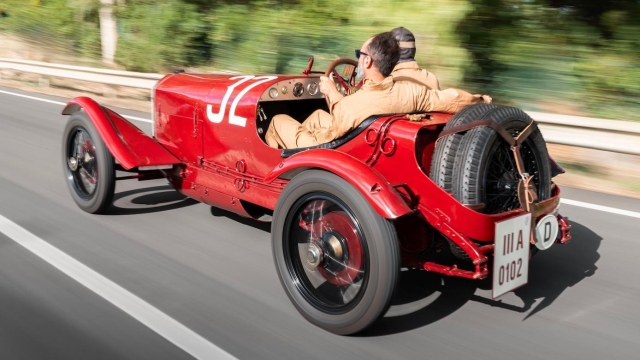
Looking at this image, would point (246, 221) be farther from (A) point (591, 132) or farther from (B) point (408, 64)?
(A) point (591, 132)

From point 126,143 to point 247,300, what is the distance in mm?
1857

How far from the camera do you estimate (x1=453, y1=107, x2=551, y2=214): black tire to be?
10.4 ft

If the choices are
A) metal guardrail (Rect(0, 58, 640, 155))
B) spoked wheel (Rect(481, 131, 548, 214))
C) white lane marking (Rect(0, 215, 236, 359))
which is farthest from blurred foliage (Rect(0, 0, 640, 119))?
white lane marking (Rect(0, 215, 236, 359))

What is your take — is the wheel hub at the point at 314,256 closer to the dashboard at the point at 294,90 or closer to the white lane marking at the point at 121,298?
the white lane marking at the point at 121,298

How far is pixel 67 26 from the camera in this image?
18016 millimetres

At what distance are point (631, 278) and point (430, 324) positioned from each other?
1.43 meters

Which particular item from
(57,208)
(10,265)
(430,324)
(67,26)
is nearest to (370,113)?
(430,324)

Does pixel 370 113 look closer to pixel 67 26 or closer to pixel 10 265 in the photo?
pixel 10 265

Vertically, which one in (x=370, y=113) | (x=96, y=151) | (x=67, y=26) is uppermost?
(x=370, y=113)

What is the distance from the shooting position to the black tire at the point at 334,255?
3.06 meters

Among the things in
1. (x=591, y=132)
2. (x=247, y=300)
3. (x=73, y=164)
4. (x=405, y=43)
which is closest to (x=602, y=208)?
(x=591, y=132)

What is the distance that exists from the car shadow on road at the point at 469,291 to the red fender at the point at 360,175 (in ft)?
1.99

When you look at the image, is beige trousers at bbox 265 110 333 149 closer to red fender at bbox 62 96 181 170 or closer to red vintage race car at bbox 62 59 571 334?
red vintage race car at bbox 62 59 571 334

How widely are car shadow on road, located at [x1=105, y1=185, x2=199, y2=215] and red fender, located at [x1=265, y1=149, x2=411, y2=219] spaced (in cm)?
213
